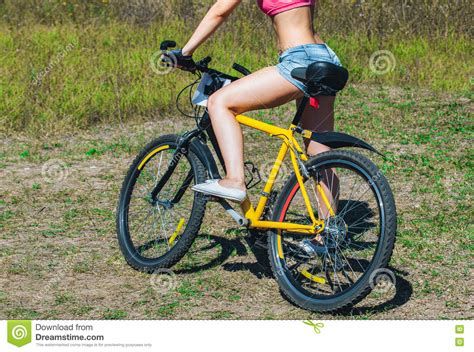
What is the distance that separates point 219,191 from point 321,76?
0.91 m

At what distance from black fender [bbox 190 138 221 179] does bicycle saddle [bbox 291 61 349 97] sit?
31.9 inches

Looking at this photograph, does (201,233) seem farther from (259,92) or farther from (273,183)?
(259,92)

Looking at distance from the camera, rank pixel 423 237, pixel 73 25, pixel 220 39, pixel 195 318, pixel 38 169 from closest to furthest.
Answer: pixel 195 318 < pixel 423 237 < pixel 38 169 < pixel 220 39 < pixel 73 25

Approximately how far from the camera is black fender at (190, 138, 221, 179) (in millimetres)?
5543

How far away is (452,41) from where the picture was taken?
11352 mm

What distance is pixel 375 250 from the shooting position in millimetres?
4887

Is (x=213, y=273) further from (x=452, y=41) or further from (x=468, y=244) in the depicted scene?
(x=452, y=41)

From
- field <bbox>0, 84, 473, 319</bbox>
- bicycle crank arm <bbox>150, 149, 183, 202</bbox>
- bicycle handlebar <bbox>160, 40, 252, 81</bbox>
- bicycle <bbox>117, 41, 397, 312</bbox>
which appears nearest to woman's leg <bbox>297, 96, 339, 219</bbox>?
bicycle <bbox>117, 41, 397, 312</bbox>

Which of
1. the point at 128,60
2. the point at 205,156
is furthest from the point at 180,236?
the point at 128,60

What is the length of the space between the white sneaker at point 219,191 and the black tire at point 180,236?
0.23ft

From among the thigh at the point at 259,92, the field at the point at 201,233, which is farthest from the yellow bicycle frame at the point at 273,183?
the field at the point at 201,233

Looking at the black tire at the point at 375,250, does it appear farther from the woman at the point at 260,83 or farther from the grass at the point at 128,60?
the grass at the point at 128,60

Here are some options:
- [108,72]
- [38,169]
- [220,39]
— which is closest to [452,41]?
[220,39]

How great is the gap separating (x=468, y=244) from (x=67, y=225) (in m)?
2.84
